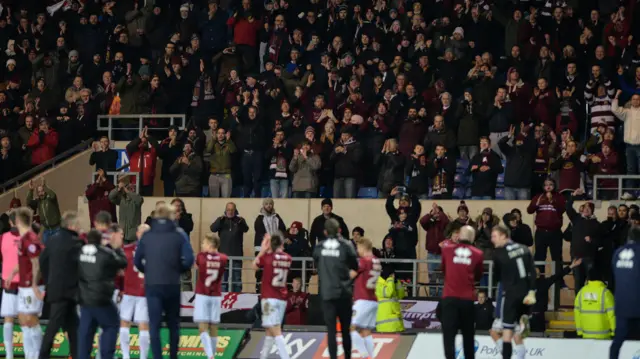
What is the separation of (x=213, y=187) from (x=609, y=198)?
7.98 meters

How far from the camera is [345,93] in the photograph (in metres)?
27.6

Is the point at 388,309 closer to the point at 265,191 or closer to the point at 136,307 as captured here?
the point at 136,307

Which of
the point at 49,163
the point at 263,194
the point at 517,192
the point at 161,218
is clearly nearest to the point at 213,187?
the point at 263,194

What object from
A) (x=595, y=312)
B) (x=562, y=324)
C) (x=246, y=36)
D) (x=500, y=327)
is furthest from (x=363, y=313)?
(x=246, y=36)

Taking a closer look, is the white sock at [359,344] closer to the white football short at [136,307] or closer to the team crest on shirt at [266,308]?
the team crest on shirt at [266,308]

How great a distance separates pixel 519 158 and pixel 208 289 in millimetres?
7961

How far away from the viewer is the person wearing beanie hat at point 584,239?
75.9 feet

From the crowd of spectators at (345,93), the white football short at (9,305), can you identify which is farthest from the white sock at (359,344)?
the crowd of spectators at (345,93)

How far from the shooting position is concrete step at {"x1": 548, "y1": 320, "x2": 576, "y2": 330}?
23.6m

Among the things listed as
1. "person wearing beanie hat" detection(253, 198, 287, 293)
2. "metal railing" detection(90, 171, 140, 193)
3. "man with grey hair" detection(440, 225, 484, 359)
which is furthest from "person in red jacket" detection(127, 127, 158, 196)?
"man with grey hair" detection(440, 225, 484, 359)

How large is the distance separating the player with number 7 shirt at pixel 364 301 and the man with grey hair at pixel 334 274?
1.46 ft

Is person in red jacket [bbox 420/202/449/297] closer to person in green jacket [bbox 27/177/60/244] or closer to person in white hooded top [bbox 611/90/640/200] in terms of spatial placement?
person in white hooded top [bbox 611/90/640/200]

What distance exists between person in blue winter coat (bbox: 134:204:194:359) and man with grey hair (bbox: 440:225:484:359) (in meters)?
3.54

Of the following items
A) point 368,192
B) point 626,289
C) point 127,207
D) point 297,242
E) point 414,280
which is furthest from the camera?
point 368,192
